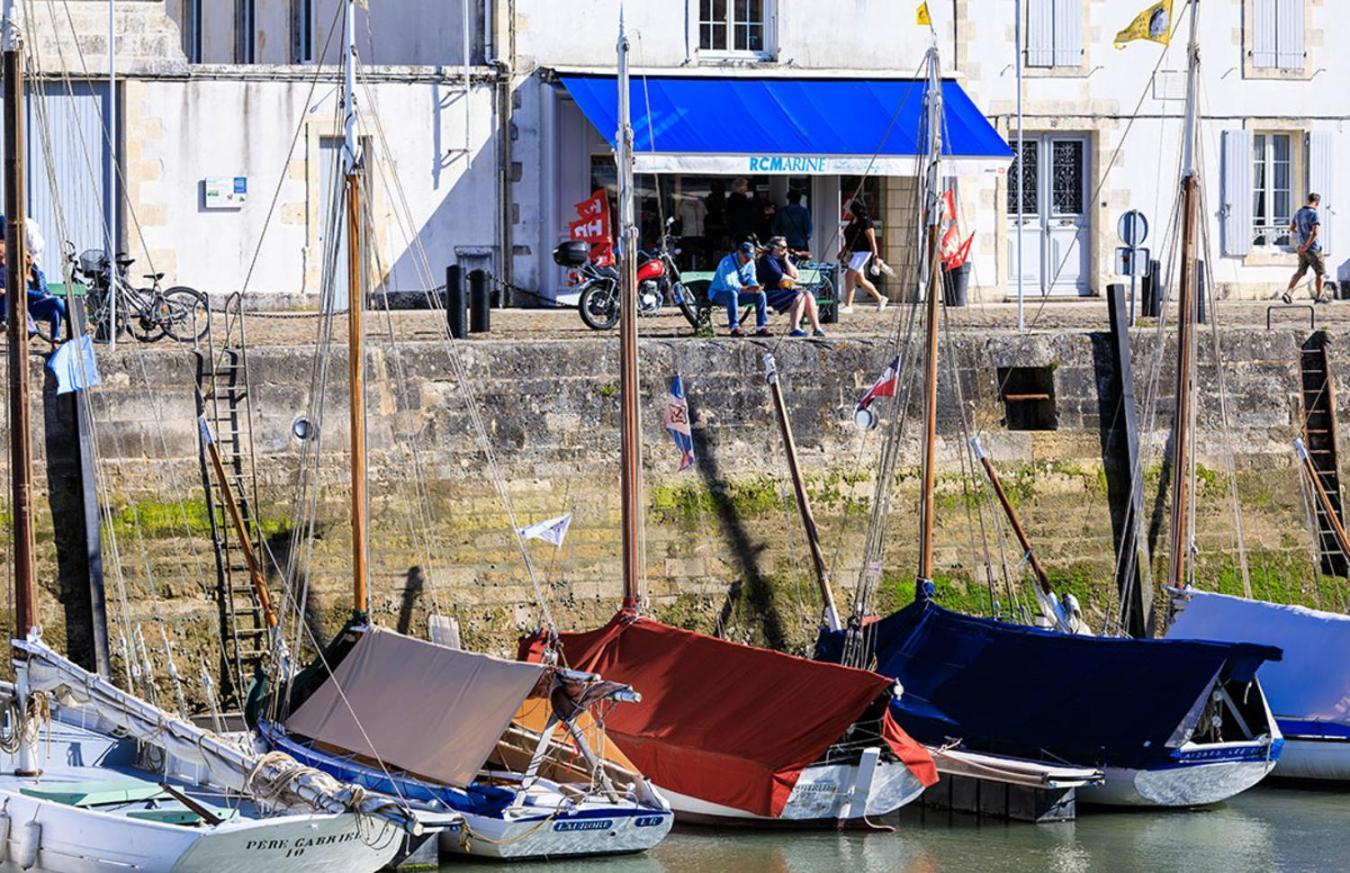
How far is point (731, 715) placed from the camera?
1936 centimetres

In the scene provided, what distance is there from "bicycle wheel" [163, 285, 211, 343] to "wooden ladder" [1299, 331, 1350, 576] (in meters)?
11.1

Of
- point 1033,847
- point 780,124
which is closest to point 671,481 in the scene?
point 1033,847

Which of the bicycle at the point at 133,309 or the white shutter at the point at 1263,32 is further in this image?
the white shutter at the point at 1263,32

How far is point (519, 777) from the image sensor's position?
59.2ft

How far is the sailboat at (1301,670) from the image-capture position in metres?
21.1

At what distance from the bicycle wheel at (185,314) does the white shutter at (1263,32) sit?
47.8 feet

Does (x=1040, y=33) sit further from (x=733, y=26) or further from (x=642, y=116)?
(x=642, y=116)

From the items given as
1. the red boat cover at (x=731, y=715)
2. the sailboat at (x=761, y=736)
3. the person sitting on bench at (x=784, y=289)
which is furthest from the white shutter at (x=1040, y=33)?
the sailboat at (x=761, y=736)

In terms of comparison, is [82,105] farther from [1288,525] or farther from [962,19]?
[1288,525]

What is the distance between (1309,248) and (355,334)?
47.4 feet

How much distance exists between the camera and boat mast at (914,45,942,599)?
22594 millimetres

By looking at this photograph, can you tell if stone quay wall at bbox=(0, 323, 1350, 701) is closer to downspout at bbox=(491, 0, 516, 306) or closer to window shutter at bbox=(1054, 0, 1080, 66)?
downspout at bbox=(491, 0, 516, 306)

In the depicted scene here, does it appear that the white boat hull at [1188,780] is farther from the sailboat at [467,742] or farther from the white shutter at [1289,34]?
the white shutter at [1289,34]

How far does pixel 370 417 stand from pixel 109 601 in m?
3.00
